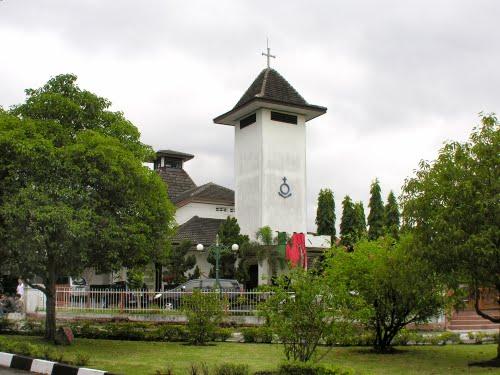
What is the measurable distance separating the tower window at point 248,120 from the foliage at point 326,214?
1062cm

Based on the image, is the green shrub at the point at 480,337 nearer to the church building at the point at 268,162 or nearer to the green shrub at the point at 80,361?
the green shrub at the point at 80,361

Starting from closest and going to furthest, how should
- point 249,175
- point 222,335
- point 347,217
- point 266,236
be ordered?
1. point 222,335
2. point 266,236
3. point 249,175
4. point 347,217

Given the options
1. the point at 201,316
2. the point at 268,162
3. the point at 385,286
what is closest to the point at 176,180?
the point at 268,162

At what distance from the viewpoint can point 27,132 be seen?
14.3 meters

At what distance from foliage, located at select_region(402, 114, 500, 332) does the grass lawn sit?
1.81 m

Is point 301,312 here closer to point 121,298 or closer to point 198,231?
point 121,298

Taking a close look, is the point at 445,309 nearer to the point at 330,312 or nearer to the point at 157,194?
the point at 330,312

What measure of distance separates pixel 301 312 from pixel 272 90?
84.4 ft

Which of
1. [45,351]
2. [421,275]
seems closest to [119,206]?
[45,351]

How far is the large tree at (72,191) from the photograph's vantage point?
1368 cm

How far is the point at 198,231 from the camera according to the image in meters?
35.4

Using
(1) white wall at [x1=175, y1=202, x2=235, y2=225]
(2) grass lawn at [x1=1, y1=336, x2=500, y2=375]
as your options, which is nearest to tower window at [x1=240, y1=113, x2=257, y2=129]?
(1) white wall at [x1=175, y1=202, x2=235, y2=225]

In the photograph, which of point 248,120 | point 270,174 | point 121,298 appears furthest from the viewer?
point 248,120

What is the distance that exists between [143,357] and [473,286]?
704 centimetres
